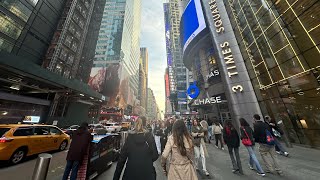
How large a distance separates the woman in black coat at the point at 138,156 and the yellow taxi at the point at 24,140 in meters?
6.72

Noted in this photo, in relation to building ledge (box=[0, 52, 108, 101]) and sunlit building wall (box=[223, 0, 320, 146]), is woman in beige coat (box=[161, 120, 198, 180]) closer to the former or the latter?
sunlit building wall (box=[223, 0, 320, 146])

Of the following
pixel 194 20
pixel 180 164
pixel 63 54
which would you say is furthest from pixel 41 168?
pixel 63 54

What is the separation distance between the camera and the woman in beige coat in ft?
8.94

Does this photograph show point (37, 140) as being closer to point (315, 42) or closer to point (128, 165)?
point (128, 165)

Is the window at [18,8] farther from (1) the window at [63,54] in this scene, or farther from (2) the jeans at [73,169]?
(2) the jeans at [73,169]

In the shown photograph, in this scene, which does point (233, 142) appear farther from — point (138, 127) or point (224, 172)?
point (138, 127)

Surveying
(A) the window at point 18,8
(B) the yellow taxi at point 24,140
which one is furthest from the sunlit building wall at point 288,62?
(A) the window at point 18,8

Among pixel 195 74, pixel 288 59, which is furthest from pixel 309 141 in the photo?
pixel 195 74

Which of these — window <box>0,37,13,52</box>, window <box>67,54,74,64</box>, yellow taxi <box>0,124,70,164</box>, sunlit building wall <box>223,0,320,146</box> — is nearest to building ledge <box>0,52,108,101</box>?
yellow taxi <box>0,124,70,164</box>

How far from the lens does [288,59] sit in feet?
37.9

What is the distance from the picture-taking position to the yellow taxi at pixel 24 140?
6168 millimetres

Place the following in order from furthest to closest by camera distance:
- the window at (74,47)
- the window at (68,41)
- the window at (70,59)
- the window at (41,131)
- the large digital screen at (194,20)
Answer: the window at (74,47), the window at (70,59), the window at (68,41), the large digital screen at (194,20), the window at (41,131)

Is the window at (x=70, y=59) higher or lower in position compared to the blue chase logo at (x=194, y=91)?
higher

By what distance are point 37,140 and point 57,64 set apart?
83.4 feet
